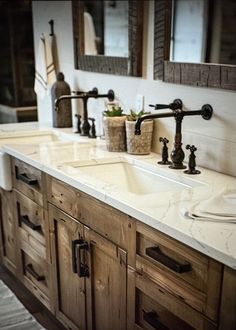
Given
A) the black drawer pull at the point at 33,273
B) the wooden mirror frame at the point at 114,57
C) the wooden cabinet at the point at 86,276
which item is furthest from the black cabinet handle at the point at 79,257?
the wooden mirror frame at the point at 114,57

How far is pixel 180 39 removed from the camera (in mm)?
2057

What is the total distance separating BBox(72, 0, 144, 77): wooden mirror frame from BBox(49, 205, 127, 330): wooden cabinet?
2.92 feet

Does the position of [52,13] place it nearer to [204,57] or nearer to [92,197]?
[204,57]

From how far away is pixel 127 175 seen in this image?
83.8 inches

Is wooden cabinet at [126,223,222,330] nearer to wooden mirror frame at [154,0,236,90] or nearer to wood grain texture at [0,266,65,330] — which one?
wooden mirror frame at [154,0,236,90]

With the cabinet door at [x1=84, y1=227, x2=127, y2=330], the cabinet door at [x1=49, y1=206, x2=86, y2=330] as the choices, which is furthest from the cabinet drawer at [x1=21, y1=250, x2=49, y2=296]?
the cabinet door at [x1=84, y1=227, x2=127, y2=330]

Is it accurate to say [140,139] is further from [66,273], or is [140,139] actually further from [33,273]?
[33,273]

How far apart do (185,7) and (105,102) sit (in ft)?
2.69

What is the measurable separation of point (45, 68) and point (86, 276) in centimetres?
170

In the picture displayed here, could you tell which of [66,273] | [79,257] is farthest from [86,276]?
[66,273]

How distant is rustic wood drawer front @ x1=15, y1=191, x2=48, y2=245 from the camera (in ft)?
7.29

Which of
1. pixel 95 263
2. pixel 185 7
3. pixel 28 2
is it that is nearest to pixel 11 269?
pixel 95 263

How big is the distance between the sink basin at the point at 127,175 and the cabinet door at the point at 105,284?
12.8 inches

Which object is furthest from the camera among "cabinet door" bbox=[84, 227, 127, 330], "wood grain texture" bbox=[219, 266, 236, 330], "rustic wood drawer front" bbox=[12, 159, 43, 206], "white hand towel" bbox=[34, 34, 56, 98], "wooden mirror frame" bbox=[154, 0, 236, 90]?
"white hand towel" bbox=[34, 34, 56, 98]
